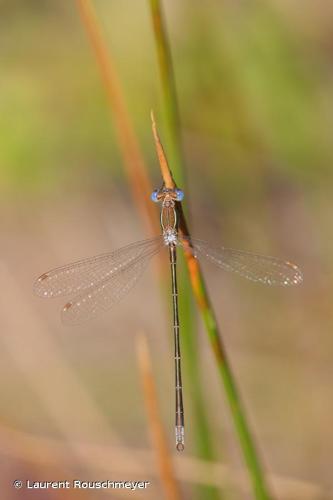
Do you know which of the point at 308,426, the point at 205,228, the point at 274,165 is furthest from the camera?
the point at 205,228

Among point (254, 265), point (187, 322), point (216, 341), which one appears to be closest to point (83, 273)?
point (254, 265)

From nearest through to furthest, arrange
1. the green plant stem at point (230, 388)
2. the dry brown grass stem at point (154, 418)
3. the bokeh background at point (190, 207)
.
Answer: the green plant stem at point (230, 388)
the dry brown grass stem at point (154, 418)
the bokeh background at point (190, 207)

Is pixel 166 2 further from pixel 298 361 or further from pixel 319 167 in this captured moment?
pixel 298 361

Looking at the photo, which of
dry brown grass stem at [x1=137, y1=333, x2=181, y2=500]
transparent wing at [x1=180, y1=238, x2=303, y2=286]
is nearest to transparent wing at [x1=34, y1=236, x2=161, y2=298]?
transparent wing at [x1=180, y1=238, x2=303, y2=286]

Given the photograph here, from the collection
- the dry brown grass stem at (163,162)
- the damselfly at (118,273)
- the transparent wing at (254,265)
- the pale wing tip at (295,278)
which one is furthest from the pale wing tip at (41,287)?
the dry brown grass stem at (163,162)

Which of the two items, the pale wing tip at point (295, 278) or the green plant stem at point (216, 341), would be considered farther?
the pale wing tip at point (295, 278)

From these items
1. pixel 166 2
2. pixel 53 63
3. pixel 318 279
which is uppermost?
pixel 166 2

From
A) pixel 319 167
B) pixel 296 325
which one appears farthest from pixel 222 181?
pixel 296 325

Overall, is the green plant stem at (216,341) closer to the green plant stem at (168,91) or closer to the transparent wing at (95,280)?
the green plant stem at (168,91)
